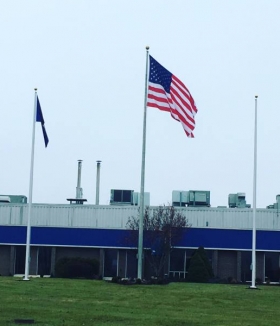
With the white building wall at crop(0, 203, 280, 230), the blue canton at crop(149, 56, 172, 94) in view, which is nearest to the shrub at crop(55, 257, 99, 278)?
the white building wall at crop(0, 203, 280, 230)

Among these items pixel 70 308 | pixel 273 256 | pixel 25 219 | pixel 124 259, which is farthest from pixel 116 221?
pixel 70 308

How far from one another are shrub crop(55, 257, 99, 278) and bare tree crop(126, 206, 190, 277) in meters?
3.90

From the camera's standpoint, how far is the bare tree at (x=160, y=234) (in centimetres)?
5212

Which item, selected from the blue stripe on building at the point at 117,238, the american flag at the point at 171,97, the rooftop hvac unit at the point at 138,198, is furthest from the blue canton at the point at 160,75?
the rooftop hvac unit at the point at 138,198

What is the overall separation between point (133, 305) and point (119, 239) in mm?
27953

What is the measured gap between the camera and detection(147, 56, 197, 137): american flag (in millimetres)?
35688

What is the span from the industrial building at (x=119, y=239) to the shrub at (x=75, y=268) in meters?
3.46

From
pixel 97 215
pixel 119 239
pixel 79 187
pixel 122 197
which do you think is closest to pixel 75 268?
pixel 119 239

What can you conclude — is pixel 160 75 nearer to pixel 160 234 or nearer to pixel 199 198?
pixel 160 234

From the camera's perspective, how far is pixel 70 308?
82.6 ft

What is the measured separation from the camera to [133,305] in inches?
1070

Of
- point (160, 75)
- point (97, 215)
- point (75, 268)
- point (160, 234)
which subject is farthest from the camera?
point (97, 215)

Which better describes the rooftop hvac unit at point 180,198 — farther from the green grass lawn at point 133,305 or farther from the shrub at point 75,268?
the green grass lawn at point 133,305

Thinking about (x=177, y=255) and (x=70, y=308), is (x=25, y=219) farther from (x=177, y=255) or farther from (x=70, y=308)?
(x=70, y=308)
